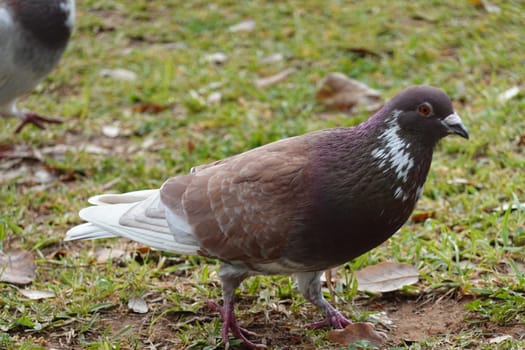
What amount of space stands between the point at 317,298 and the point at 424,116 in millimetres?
1021

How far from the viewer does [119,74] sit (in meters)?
7.23

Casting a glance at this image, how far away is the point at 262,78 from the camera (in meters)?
7.10

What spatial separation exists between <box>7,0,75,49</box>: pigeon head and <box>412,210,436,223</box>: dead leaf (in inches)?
109

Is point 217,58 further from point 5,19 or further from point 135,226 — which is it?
point 135,226

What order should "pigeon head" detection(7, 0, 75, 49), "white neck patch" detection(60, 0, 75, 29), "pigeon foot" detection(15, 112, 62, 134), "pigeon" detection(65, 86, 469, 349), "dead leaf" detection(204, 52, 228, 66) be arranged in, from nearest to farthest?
"pigeon" detection(65, 86, 469, 349) → "pigeon head" detection(7, 0, 75, 49) → "white neck patch" detection(60, 0, 75, 29) → "pigeon foot" detection(15, 112, 62, 134) → "dead leaf" detection(204, 52, 228, 66)

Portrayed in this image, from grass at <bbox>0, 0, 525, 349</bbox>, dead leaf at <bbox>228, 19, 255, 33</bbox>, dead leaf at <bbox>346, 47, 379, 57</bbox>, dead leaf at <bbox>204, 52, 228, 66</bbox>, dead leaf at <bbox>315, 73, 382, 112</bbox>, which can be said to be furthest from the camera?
dead leaf at <bbox>228, 19, 255, 33</bbox>

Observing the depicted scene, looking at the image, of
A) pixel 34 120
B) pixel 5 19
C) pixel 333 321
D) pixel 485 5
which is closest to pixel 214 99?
pixel 34 120

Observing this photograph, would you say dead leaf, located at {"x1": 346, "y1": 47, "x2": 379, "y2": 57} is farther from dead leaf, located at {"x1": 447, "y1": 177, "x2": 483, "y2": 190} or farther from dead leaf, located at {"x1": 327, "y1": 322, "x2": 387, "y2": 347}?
dead leaf, located at {"x1": 327, "y1": 322, "x2": 387, "y2": 347}

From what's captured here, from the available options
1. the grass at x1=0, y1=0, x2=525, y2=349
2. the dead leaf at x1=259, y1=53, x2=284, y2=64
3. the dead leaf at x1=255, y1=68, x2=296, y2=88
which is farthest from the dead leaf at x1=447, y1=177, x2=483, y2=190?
the dead leaf at x1=259, y1=53, x2=284, y2=64

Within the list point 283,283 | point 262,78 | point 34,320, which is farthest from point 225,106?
point 34,320

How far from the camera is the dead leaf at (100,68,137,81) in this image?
23.6 ft

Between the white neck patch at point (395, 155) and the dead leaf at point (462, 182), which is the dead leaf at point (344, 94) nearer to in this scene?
the dead leaf at point (462, 182)

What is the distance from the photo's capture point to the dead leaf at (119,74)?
7.18m

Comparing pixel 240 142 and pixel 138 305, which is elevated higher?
pixel 138 305
